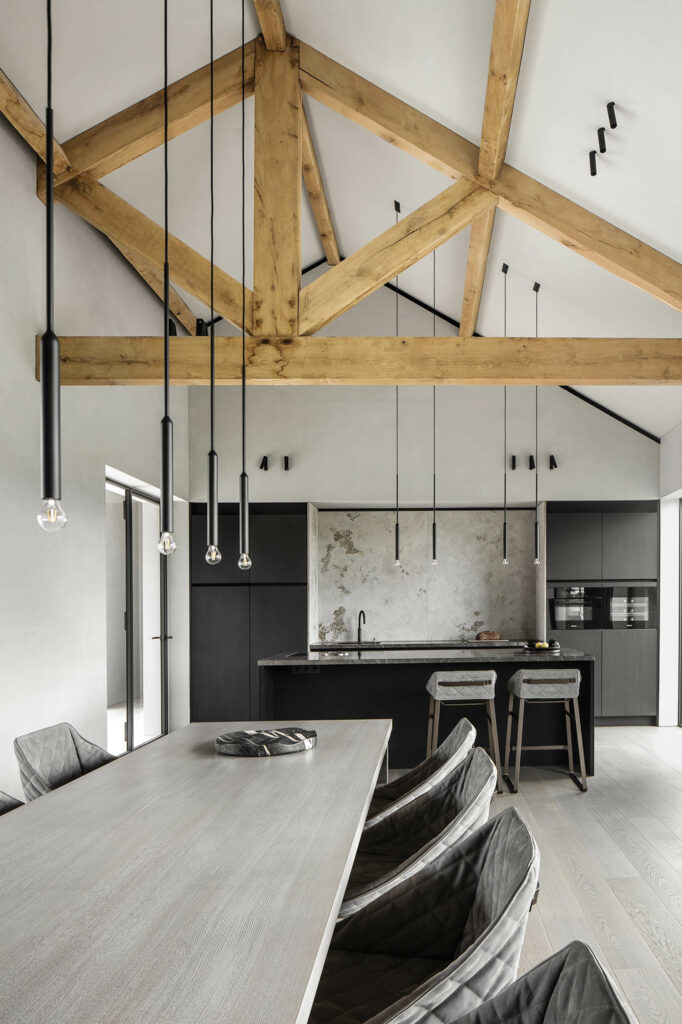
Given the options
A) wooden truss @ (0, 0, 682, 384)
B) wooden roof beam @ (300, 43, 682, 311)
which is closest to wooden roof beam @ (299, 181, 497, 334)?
wooden truss @ (0, 0, 682, 384)

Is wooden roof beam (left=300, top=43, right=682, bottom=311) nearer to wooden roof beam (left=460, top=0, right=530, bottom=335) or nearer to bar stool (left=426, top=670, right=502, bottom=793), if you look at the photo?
wooden roof beam (left=460, top=0, right=530, bottom=335)

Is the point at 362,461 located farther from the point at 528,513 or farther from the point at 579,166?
the point at 579,166

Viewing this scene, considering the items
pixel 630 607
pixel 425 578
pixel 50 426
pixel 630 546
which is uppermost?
pixel 50 426

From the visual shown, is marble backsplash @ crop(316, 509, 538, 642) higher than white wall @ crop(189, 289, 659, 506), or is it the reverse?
white wall @ crop(189, 289, 659, 506)

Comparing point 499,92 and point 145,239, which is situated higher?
point 499,92

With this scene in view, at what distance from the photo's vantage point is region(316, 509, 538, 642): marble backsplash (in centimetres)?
834

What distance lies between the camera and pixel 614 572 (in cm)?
777

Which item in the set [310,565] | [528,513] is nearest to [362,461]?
[310,565]

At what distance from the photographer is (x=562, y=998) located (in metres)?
1.08

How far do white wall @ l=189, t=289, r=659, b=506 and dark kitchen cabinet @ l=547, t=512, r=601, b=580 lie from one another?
231 millimetres

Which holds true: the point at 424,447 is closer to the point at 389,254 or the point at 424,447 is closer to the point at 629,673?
the point at 629,673

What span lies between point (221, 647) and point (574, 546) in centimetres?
363

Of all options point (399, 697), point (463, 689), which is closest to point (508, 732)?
point (463, 689)

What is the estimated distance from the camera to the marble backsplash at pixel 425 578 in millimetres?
8344
